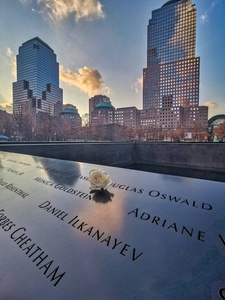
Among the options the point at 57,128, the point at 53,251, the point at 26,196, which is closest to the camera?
the point at 53,251

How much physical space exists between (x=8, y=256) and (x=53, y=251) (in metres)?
0.46

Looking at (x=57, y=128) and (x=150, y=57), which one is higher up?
(x=150, y=57)

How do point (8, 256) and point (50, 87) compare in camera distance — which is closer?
point (8, 256)

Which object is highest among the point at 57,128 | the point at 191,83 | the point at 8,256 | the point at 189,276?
the point at 191,83

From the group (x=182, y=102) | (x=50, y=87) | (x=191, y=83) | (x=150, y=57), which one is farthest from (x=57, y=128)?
(x=150, y=57)

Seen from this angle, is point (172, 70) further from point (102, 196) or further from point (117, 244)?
point (117, 244)

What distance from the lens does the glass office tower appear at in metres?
128

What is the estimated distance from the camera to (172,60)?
13925 centimetres

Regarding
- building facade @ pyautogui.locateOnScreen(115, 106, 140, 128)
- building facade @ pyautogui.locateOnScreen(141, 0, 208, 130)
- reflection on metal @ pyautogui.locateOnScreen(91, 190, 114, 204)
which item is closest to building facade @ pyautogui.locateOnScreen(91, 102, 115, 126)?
building facade @ pyautogui.locateOnScreen(115, 106, 140, 128)

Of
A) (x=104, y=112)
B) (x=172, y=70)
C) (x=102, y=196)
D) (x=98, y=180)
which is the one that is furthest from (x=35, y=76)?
(x=102, y=196)

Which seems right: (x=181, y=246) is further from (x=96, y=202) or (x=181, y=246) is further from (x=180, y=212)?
(x=96, y=202)

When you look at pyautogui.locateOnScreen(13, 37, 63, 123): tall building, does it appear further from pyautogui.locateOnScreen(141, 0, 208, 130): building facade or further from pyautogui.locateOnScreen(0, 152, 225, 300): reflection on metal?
pyautogui.locateOnScreen(0, 152, 225, 300): reflection on metal

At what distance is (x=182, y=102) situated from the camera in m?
129

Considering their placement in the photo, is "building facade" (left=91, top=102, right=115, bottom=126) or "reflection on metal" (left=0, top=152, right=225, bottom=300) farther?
"building facade" (left=91, top=102, right=115, bottom=126)
